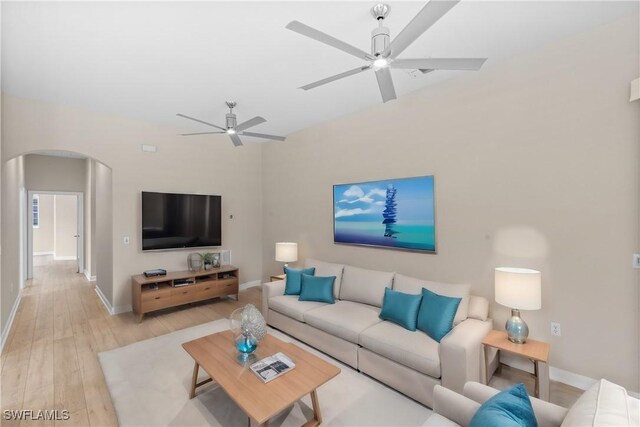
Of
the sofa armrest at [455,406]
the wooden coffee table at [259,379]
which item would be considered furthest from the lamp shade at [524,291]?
the wooden coffee table at [259,379]

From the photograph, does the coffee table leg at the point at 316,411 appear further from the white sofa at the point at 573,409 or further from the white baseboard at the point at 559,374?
the white baseboard at the point at 559,374

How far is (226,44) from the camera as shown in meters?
2.50

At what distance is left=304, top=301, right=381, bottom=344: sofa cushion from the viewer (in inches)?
112

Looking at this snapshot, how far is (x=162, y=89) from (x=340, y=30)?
2.31m

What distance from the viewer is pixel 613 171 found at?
2.29 m

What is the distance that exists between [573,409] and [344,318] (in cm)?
201

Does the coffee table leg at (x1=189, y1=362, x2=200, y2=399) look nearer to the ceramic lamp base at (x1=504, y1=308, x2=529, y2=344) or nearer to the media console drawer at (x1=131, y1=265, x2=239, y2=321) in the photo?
the media console drawer at (x1=131, y1=265, x2=239, y2=321)

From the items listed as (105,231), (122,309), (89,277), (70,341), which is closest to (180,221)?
(105,231)

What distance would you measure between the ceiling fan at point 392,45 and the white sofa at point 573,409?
1.84m

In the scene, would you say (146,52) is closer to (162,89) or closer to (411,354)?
(162,89)

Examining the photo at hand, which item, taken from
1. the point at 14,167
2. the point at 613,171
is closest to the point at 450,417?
the point at 613,171

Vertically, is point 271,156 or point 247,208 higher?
point 271,156

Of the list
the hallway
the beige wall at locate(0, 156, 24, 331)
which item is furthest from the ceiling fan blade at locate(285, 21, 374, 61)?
the beige wall at locate(0, 156, 24, 331)

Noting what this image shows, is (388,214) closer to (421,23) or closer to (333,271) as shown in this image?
(333,271)
